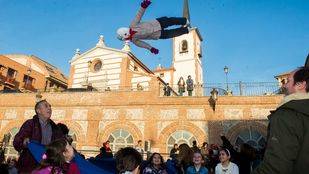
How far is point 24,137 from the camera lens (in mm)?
4992

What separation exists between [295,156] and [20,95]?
2710 centimetres

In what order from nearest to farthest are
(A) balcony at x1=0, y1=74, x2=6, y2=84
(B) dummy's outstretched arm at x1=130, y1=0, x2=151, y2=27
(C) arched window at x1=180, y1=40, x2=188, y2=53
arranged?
(B) dummy's outstretched arm at x1=130, y1=0, x2=151, y2=27, (A) balcony at x1=0, y1=74, x2=6, y2=84, (C) arched window at x1=180, y1=40, x2=188, y2=53

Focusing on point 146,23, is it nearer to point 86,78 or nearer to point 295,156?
point 295,156

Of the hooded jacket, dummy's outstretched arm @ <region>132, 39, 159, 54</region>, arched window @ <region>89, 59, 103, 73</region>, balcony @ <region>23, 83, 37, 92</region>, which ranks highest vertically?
arched window @ <region>89, 59, 103, 73</region>

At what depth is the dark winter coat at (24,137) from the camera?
189 inches

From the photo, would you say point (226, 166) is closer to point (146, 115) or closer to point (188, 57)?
point (146, 115)

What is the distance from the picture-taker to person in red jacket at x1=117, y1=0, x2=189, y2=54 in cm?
1120

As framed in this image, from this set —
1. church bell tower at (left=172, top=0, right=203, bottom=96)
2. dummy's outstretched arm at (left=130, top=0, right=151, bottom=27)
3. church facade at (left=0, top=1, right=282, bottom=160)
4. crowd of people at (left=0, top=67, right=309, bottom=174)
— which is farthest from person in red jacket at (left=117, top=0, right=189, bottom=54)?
church bell tower at (left=172, top=0, right=203, bottom=96)

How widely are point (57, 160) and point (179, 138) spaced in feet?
62.4

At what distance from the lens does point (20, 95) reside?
26.4 metres

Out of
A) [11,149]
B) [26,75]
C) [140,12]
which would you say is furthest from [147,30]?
[26,75]

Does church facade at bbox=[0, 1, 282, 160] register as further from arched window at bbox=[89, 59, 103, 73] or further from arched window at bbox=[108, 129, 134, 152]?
arched window at bbox=[89, 59, 103, 73]

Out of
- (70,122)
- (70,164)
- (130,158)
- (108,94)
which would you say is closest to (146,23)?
(130,158)

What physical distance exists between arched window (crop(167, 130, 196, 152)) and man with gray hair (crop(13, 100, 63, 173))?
1741 cm
